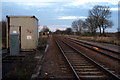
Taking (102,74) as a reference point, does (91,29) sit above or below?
above

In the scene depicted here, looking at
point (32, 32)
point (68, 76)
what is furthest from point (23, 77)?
point (32, 32)

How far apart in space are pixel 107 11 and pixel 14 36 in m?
61.0

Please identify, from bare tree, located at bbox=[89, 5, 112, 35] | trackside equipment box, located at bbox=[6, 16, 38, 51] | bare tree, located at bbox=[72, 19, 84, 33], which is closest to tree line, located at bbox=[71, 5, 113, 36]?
bare tree, located at bbox=[89, 5, 112, 35]

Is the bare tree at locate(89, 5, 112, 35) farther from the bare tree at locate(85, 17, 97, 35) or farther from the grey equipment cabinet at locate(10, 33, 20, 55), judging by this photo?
the grey equipment cabinet at locate(10, 33, 20, 55)

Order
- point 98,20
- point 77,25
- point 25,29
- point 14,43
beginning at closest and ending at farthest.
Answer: point 14,43, point 25,29, point 98,20, point 77,25

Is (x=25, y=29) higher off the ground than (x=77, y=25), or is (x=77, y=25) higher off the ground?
(x=77, y=25)

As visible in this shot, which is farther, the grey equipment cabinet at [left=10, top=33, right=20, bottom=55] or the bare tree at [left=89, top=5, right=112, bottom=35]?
the bare tree at [left=89, top=5, right=112, bottom=35]

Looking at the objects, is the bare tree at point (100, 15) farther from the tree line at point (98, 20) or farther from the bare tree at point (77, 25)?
the bare tree at point (77, 25)

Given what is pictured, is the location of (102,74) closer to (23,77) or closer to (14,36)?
(23,77)

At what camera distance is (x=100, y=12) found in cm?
7288

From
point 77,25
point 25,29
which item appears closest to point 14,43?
point 25,29

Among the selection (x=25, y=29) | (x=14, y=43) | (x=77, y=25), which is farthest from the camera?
(x=77, y=25)

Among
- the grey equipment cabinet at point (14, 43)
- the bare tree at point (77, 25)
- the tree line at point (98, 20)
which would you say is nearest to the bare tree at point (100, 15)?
Answer: the tree line at point (98, 20)

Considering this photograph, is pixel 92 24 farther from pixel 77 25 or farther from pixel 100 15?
pixel 77 25
